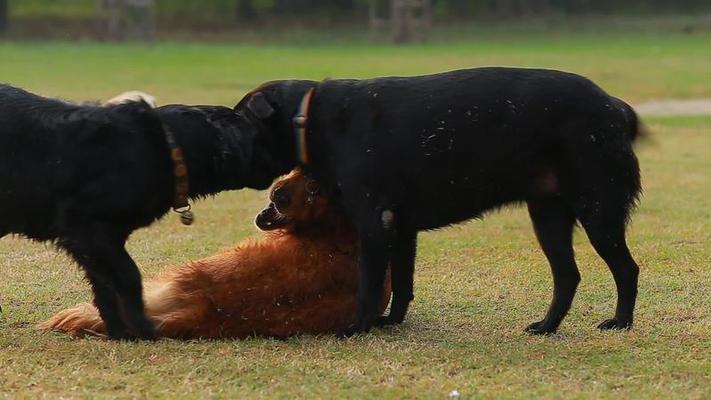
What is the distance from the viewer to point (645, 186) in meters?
11.6

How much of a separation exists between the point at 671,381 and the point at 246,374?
1770mm

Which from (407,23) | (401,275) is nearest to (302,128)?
(401,275)

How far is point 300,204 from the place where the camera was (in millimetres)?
6152

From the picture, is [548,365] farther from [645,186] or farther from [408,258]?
[645,186]

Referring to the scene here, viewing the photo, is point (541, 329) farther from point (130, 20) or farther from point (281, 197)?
point (130, 20)

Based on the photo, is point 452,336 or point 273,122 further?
point 273,122

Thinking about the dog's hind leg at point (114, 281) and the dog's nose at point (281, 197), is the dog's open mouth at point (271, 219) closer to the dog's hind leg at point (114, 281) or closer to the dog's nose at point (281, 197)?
the dog's nose at point (281, 197)

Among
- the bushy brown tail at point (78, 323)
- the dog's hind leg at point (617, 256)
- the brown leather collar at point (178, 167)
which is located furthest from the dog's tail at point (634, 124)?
the bushy brown tail at point (78, 323)

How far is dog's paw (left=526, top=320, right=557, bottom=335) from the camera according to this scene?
601 cm

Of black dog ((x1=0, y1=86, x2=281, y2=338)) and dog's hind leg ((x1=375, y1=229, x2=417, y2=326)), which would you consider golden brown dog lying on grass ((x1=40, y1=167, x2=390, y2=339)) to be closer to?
dog's hind leg ((x1=375, y1=229, x2=417, y2=326))

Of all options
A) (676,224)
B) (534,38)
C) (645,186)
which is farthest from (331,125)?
(534,38)

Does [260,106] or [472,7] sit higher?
[260,106]

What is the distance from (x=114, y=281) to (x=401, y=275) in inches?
59.1

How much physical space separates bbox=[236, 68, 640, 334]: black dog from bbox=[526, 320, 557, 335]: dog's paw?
0.01 metres
